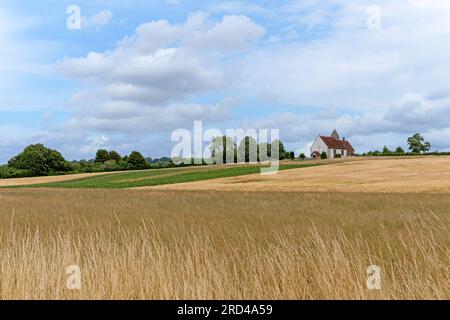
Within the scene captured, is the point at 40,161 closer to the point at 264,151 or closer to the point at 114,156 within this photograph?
the point at 114,156

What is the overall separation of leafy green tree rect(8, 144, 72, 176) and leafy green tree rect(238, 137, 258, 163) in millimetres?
40484

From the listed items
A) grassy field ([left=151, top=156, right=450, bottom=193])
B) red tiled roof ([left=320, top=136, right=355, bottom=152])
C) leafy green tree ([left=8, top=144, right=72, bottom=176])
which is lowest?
grassy field ([left=151, top=156, right=450, bottom=193])

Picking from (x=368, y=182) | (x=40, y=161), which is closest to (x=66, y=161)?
(x=40, y=161)

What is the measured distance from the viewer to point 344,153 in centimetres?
12912

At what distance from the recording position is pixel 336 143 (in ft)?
415

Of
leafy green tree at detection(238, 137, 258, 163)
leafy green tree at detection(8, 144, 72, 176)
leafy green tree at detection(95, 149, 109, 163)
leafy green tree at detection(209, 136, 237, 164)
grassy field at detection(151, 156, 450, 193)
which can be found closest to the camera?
grassy field at detection(151, 156, 450, 193)

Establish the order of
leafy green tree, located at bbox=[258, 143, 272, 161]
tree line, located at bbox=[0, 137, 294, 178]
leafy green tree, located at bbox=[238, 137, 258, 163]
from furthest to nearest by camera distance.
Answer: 1. leafy green tree, located at bbox=[258, 143, 272, 161]
2. leafy green tree, located at bbox=[238, 137, 258, 163]
3. tree line, located at bbox=[0, 137, 294, 178]

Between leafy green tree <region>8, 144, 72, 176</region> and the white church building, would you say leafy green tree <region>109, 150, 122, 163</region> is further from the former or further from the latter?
the white church building

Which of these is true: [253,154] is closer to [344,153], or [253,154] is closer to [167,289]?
[344,153]

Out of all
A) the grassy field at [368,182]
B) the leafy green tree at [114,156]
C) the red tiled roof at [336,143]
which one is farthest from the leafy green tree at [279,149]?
the grassy field at [368,182]

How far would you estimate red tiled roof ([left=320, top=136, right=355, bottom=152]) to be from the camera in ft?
403

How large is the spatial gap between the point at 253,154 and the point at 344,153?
37.3 meters

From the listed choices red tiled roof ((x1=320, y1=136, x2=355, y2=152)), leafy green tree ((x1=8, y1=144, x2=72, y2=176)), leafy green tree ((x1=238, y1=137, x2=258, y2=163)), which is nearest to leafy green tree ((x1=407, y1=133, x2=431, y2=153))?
red tiled roof ((x1=320, y1=136, x2=355, y2=152))

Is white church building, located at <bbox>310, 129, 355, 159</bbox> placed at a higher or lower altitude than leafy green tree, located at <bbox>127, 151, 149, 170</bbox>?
higher
